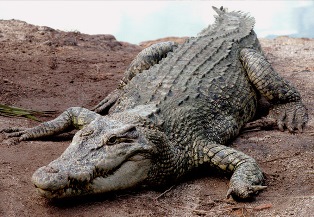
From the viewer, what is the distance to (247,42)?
6.92 metres

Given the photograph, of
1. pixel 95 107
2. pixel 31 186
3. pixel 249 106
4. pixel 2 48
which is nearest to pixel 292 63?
pixel 249 106

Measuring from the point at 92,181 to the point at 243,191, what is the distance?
1.27 m

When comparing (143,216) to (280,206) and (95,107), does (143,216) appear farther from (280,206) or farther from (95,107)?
(95,107)

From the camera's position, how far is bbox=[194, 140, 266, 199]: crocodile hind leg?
167 inches

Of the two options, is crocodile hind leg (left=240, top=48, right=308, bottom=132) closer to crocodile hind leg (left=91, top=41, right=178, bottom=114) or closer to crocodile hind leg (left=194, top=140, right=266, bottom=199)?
crocodile hind leg (left=91, top=41, right=178, bottom=114)

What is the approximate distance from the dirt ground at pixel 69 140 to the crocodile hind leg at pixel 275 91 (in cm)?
23

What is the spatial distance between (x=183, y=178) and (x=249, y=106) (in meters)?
1.80

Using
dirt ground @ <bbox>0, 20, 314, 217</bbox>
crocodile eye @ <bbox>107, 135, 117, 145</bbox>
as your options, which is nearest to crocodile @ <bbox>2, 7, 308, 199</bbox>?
crocodile eye @ <bbox>107, 135, 117, 145</bbox>

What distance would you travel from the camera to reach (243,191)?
164 inches

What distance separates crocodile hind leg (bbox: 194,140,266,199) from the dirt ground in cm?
10

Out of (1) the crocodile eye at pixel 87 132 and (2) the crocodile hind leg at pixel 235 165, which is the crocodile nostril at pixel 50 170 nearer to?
(1) the crocodile eye at pixel 87 132

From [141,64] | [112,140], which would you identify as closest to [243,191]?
[112,140]

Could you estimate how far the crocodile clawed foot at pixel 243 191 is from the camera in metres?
4.17

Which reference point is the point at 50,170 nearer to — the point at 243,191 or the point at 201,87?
the point at 243,191
